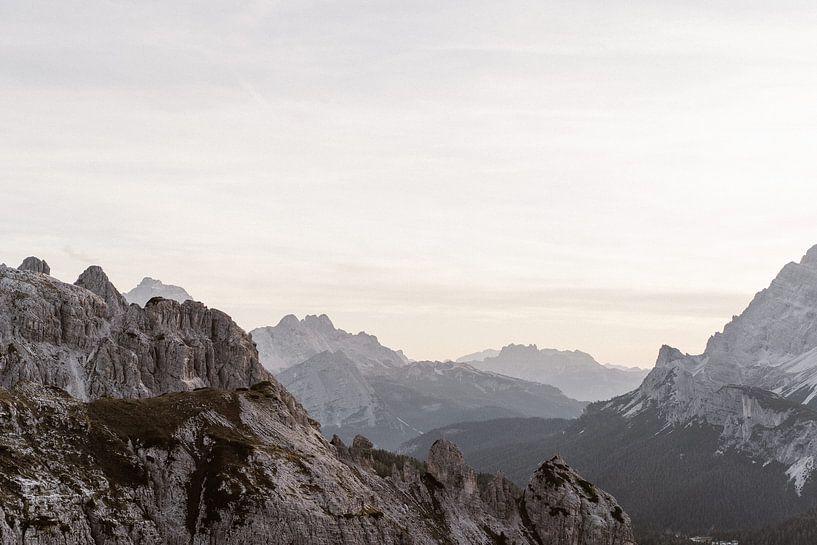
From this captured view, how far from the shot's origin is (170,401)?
161250 mm

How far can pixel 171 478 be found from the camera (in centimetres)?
14212

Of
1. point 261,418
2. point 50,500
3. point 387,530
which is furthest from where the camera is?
point 261,418

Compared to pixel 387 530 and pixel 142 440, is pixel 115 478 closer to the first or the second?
pixel 142 440

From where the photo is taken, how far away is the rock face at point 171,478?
125 meters

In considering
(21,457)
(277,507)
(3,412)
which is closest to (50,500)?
(21,457)

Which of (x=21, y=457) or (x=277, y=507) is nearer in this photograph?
(x=21, y=457)

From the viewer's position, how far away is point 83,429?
141500 mm

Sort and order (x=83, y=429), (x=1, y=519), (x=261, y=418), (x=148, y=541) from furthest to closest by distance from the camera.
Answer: (x=261, y=418) < (x=83, y=429) < (x=148, y=541) < (x=1, y=519)

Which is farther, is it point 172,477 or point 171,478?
point 172,477

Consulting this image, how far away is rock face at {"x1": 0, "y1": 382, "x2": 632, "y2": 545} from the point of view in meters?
125

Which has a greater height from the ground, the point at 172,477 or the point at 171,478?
the point at 172,477

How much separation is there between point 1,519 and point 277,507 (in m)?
44.1

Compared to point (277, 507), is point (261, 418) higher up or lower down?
higher up

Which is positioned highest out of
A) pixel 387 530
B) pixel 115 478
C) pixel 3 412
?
pixel 3 412
